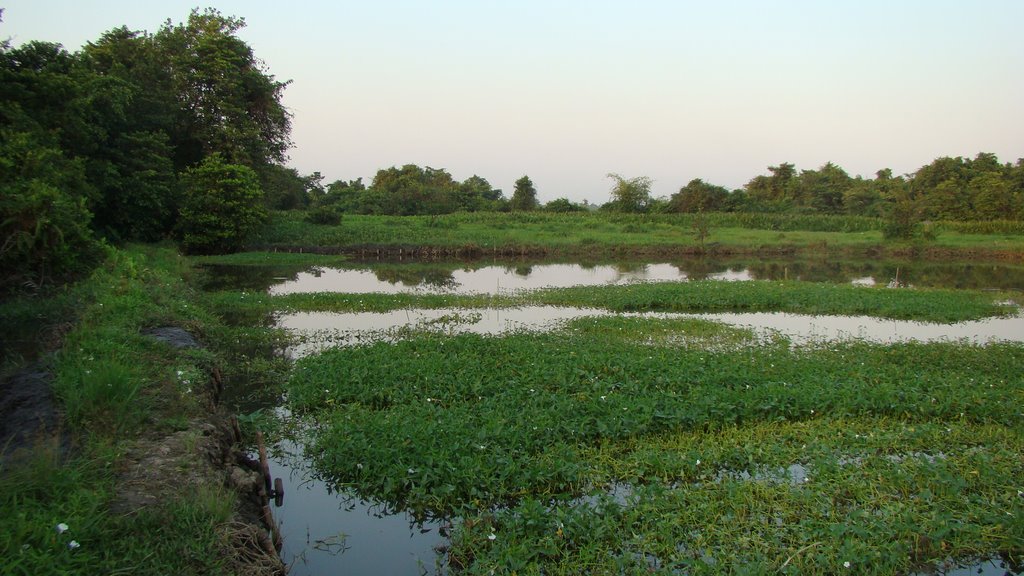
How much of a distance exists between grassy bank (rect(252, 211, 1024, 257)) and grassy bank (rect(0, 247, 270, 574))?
2778 centimetres

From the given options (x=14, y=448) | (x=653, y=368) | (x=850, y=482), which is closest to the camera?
(x=14, y=448)

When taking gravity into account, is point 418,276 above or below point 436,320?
above

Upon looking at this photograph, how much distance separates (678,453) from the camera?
6.89 meters

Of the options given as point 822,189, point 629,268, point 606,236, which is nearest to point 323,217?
point 606,236

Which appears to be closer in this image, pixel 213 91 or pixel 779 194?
pixel 213 91

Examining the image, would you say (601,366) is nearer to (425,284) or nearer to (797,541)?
(797,541)

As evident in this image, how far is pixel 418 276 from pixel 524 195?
42857 mm

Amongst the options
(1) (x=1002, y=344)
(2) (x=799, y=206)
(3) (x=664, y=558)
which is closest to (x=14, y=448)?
(3) (x=664, y=558)

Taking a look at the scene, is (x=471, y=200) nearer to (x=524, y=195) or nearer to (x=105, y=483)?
(x=524, y=195)

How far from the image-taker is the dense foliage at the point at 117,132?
11055 mm

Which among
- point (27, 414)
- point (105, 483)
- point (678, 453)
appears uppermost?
point (27, 414)

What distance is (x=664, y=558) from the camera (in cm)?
507

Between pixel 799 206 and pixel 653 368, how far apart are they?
199 feet

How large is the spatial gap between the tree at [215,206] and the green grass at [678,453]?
969 inches
